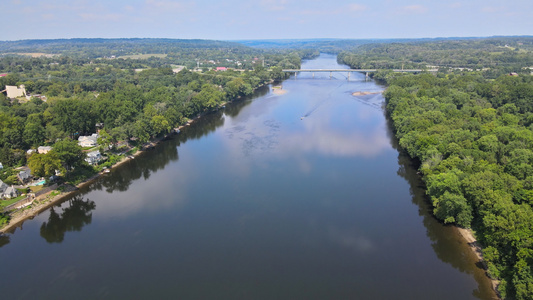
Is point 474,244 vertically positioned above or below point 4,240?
above

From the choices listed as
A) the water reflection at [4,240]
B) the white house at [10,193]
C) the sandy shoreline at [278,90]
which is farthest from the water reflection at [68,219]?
the sandy shoreline at [278,90]

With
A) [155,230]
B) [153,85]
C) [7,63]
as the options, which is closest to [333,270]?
[155,230]

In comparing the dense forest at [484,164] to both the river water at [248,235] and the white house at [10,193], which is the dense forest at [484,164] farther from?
the white house at [10,193]

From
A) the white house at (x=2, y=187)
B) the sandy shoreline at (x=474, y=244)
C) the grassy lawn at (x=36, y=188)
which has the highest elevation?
the white house at (x=2, y=187)

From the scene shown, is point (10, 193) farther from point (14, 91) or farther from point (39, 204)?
point (14, 91)

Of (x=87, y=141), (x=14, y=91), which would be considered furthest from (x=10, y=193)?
(x=14, y=91)

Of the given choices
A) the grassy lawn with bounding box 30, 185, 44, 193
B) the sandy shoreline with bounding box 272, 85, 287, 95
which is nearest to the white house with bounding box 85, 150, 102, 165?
the grassy lawn with bounding box 30, 185, 44, 193

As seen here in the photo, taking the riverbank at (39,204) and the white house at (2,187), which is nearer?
the riverbank at (39,204)
